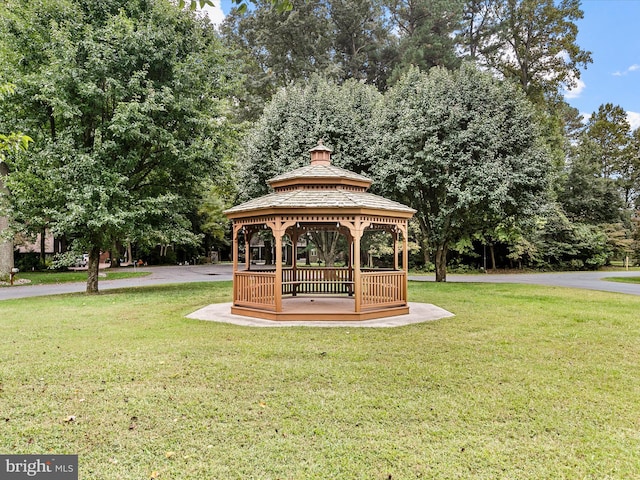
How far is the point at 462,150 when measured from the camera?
17672 millimetres

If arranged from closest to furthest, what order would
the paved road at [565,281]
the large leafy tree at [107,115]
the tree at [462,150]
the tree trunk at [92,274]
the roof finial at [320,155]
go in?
1. the roof finial at [320,155]
2. the large leafy tree at [107,115]
3. the tree trunk at [92,274]
4. the tree at [462,150]
5. the paved road at [565,281]

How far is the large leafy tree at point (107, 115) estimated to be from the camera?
13945 mm

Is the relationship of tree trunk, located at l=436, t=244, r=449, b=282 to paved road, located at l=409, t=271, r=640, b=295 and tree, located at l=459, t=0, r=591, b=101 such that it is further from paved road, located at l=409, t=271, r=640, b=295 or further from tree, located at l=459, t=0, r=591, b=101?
tree, located at l=459, t=0, r=591, b=101

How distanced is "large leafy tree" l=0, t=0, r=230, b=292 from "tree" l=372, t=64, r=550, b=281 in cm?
783

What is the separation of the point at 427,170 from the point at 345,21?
22.4 meters

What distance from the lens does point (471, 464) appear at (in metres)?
3.52

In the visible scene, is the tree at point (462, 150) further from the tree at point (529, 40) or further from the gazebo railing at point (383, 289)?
the tree at point (529, 40)

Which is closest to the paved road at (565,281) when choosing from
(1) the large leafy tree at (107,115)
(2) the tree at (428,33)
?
(1) the large leafy tree at (107,115)

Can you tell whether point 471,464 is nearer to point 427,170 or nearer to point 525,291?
point 525,291

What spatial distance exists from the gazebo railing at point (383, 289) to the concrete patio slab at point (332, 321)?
51cm

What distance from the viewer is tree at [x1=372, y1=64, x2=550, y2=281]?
679 inches

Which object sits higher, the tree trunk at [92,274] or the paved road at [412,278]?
the tree trunk at [92,274]

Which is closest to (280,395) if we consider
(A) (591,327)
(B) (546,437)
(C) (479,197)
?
(B) (546,437)

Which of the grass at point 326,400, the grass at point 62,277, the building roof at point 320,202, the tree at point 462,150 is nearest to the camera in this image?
the grass at point 326,400
